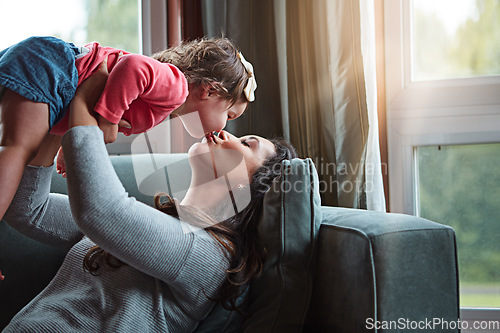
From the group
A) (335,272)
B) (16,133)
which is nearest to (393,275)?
(335,272)

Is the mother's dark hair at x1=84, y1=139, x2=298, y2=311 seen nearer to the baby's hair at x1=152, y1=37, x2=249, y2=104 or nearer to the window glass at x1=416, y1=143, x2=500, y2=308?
the baby's hair at x1=152, y1=37, x2=249, y2=104

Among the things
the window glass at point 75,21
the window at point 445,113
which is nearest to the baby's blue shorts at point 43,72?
the window glass at point 75,21

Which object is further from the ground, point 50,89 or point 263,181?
point 50,89

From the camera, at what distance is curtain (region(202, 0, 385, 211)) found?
1731mm

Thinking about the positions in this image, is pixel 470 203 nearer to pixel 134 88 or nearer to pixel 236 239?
pixel 236 239

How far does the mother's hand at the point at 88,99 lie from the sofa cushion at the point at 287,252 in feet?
1.50

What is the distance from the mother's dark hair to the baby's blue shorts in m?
0.36

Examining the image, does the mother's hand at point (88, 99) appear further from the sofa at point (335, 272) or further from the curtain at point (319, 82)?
the curtain at point (319, 82)

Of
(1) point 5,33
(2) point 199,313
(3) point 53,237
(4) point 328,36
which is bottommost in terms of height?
(2) point 199,313

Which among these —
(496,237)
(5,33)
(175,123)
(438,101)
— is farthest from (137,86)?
(496,237)

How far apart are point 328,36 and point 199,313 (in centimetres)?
121

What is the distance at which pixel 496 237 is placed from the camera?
75.9 inches

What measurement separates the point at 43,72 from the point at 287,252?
66 cm

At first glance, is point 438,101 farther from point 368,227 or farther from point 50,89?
point 50,89
